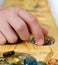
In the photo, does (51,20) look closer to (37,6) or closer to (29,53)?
(37,6)

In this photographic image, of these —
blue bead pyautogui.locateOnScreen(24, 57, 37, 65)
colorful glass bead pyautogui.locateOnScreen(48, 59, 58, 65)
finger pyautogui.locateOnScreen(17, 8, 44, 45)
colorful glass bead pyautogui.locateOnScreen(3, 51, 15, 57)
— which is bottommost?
Result: colorful glass bead pyautogui.locateOnScreen(48, 59, 58, 65)

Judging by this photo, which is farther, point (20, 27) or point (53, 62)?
point (20, 27)

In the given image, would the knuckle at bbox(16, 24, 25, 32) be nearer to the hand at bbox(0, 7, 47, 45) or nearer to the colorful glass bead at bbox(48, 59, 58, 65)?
the hand at bbox(0, 7, 47, 45)

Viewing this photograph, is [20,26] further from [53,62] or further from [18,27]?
[53,62]

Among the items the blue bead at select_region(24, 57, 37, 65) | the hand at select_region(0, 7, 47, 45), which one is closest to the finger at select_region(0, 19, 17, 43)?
the hand at select_region(0, 7, 47, 45)

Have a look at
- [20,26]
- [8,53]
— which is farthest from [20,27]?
[8,53]

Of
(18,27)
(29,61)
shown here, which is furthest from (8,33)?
(29,61)

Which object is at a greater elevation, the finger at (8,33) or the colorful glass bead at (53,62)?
the finger at (8,33)

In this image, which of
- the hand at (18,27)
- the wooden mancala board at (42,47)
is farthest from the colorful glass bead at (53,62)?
the hand at (18,27)

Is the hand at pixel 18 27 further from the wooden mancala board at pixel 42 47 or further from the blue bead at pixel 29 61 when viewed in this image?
the blue bead at pixel 29 61
